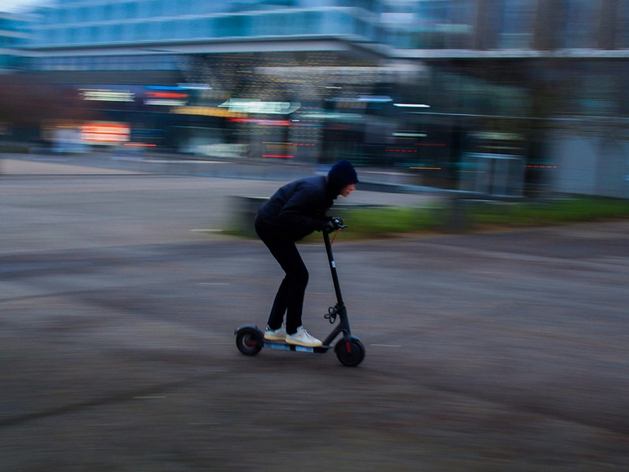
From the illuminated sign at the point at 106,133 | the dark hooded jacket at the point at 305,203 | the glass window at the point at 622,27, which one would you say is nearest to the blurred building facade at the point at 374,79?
the glass window at the point at 622,27

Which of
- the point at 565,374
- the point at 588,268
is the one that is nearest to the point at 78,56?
the point at 588,268

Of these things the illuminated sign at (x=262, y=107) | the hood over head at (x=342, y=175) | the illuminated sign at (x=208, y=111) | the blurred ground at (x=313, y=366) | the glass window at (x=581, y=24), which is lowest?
the blurred ground at (x=313, y=366)

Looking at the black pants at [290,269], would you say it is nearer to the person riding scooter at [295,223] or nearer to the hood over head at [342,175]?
the person riding scooter at [295,223]

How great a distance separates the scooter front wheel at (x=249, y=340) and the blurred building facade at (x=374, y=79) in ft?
41.8

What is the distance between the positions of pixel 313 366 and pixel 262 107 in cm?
5011

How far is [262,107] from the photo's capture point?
180 feet

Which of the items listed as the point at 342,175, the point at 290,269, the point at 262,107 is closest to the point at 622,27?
the point at 342,175

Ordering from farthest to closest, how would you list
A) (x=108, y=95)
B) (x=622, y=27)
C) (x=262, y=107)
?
1. (x=108, y=95)
2. (x=262, y=107)
3. (x=622, y=27)

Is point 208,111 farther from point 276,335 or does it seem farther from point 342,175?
point 342,175

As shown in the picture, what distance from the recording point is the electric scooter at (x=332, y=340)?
5758mm

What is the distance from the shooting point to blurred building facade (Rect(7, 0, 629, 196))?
62.4 feet

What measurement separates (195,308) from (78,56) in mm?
61821

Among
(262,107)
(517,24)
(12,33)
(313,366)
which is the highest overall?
(12,33)

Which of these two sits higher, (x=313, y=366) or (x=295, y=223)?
(x=295, y=223)
